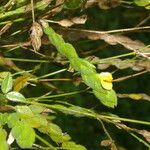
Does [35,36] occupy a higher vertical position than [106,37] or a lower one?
higher

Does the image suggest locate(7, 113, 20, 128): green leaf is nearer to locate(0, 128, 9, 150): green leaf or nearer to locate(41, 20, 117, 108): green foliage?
locate(0, 128, 9, 150): green leaf

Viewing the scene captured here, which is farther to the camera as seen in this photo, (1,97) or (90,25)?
(90,25)

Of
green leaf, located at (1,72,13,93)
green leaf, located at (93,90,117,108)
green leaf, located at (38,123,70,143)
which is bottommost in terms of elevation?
green leaf, located at (38,123,70,143)

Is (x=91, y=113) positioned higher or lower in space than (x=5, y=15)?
lower

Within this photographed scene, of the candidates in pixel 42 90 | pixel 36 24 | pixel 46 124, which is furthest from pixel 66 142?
pixel 42 90

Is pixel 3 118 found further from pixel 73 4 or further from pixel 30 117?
pixel 73 4

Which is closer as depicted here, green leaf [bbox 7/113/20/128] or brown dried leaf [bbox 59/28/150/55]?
green leaf [bbox 7/113/20/128]

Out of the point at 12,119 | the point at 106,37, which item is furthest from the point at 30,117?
the point at 106,37

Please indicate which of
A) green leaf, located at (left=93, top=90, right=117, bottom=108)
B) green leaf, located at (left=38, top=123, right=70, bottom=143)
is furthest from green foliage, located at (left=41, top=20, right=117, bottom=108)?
green leaf, located at (left=38, top=123, right=70, bottom=143)

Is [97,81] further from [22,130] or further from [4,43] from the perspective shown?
[4,43]
